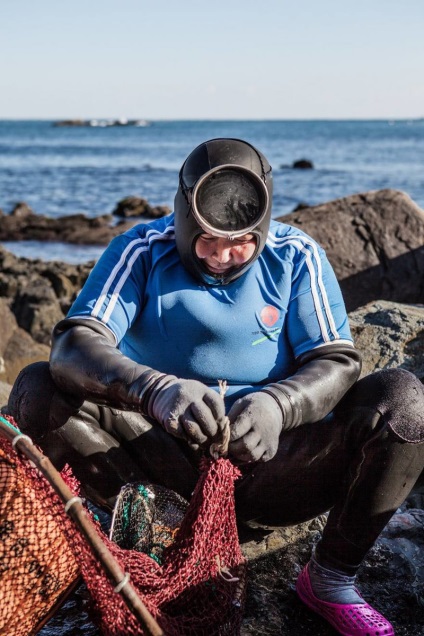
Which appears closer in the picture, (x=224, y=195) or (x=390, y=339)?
(x=224, y=195)

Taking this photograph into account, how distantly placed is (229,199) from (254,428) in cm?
93

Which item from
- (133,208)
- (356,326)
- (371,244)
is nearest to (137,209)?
(133,208)

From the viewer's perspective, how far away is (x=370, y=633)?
298 centimetres

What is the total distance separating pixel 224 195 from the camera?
315cm

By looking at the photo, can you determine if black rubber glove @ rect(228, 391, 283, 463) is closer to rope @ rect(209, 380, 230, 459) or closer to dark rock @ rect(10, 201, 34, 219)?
rope @ rect(209, 380, 230, 459)

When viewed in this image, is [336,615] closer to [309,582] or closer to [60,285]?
[309,582]

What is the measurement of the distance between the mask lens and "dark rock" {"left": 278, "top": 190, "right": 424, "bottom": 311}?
5629mm

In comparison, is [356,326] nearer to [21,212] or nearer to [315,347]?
[315,347]

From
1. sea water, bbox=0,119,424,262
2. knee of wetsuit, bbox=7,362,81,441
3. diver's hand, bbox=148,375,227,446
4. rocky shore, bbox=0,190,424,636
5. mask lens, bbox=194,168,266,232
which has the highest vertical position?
mask lens, bbox=194,168,266,232

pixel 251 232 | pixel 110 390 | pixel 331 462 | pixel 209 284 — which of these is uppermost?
pixel 251 232

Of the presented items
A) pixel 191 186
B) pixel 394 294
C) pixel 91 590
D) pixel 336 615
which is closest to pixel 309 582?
pixel 336 615

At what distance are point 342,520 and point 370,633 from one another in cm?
42

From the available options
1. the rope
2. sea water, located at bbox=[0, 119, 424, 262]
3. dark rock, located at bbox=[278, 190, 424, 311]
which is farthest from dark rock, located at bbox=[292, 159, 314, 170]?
the rope

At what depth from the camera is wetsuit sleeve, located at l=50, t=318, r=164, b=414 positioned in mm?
2859
